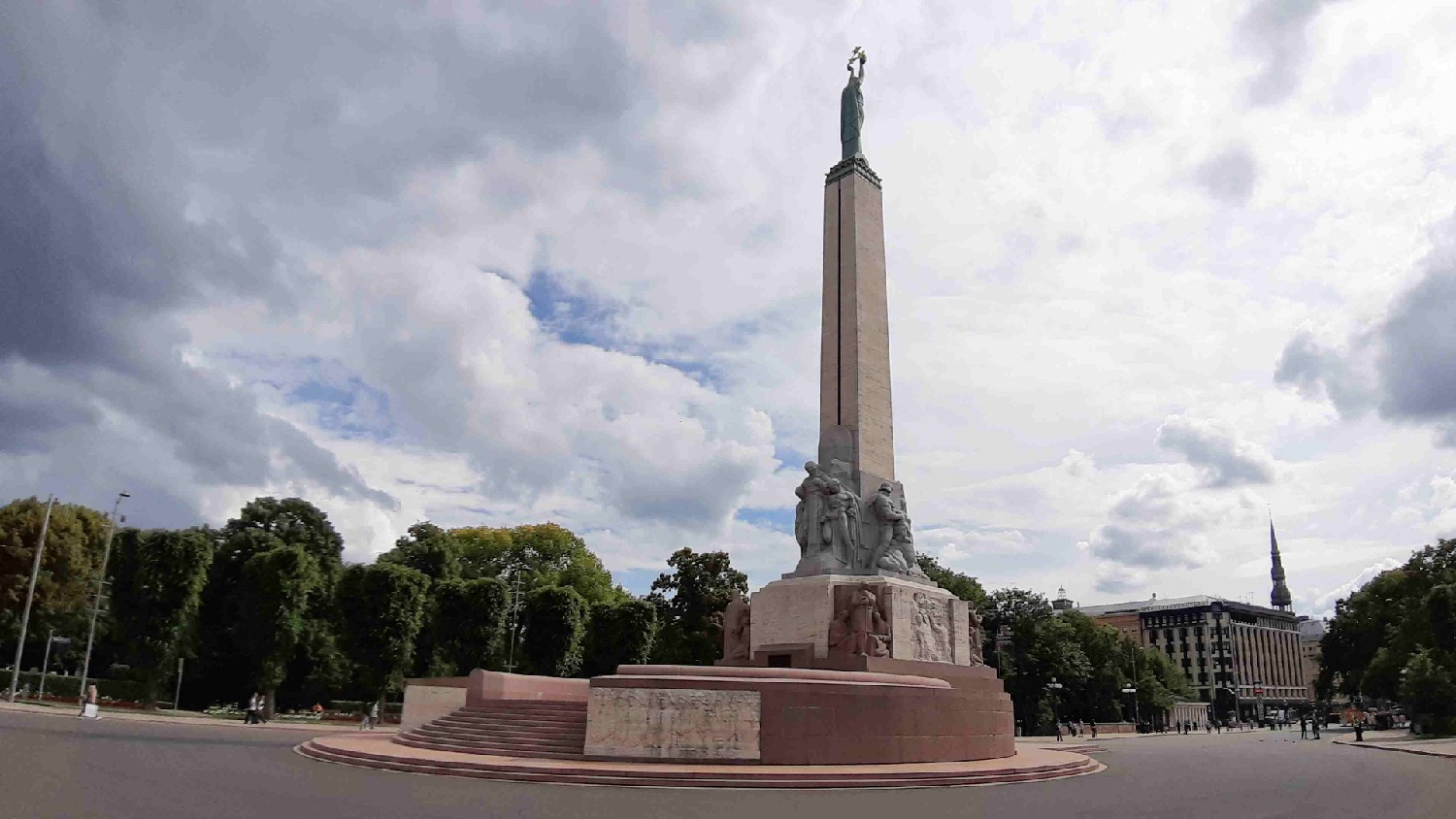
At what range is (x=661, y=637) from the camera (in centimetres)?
5091

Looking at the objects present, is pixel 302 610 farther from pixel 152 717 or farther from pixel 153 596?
pixel 152 717

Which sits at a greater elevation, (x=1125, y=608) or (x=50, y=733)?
(x=1125, y=608)

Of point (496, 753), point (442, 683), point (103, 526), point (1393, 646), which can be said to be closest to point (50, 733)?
point (442, 683)

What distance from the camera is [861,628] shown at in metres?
22.7

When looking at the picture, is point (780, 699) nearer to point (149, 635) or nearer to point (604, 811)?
point (604, 811)

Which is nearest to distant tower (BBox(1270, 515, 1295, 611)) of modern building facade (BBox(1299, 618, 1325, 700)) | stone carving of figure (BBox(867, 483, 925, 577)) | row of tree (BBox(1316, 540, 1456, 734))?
modern building facade (BBox(1299, 618, 1325, 700))

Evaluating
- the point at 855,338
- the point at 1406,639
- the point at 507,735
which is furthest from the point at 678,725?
the point at 1406,639

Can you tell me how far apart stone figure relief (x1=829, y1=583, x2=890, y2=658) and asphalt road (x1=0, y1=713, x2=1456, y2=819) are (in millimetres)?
5887

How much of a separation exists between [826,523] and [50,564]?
43906 millimetres

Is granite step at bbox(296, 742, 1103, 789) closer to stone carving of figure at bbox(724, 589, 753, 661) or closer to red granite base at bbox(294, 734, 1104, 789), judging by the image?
red granite base at bbox(294, 734, 1104, 789)

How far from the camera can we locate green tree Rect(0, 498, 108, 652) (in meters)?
46.2

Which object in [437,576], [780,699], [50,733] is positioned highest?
[437,576]

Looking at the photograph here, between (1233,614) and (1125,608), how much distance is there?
14.9m

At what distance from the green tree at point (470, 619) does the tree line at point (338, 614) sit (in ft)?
0.22
